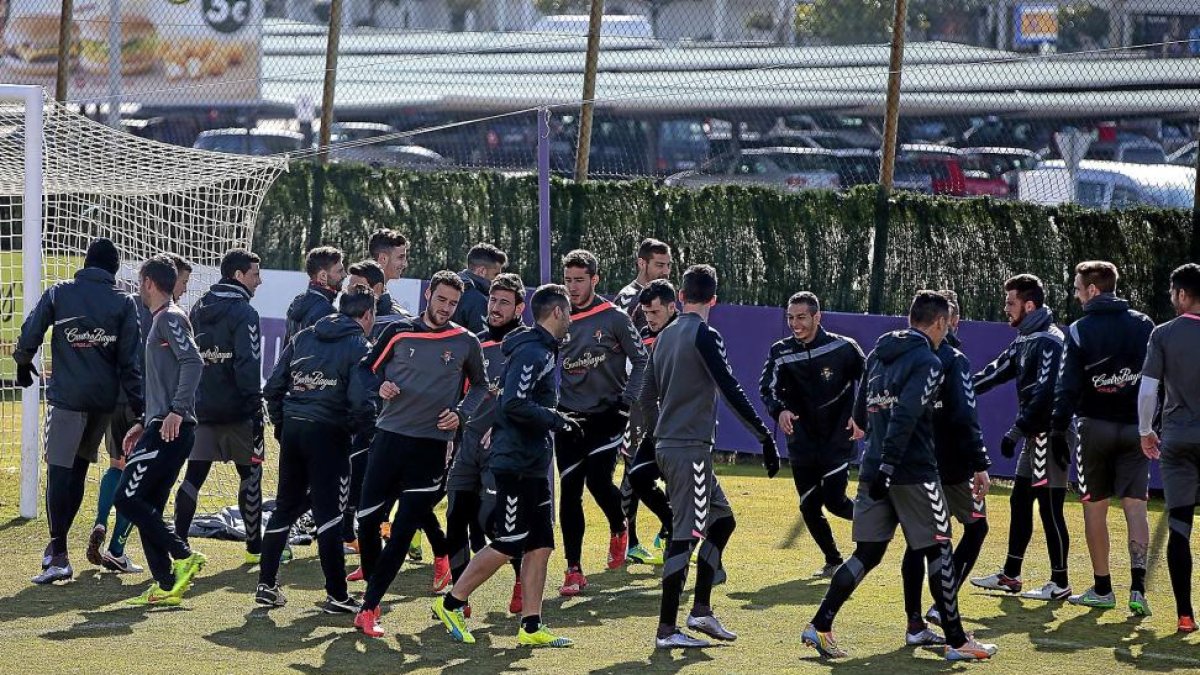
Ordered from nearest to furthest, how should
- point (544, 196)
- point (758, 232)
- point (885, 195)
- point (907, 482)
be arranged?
point (907, 482)
point (544, 196)
point (885, 195)
point (758, 232)

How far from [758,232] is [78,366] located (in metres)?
7.89

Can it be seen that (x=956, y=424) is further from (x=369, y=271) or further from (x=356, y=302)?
(x=369, y=271)

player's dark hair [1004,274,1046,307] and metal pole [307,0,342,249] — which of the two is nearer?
player's dark hair [1004,274,1046,307]

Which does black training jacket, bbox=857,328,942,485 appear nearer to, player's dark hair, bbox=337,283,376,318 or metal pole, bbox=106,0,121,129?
player's dark hair, bbox=337,283,376,318

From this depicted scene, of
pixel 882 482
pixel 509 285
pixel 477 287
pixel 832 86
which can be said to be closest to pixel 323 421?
pixel 509 285

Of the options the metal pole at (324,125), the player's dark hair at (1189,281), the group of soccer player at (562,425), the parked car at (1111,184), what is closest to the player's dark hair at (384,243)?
the group of soccer player at (562,425)

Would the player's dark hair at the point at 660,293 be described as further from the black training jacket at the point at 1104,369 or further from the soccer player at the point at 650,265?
the black training jacket at the point at 1104,369

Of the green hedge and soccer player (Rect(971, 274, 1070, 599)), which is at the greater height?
the green hedge

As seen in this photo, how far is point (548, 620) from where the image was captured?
9000mm

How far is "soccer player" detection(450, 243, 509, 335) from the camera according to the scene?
10312 mm

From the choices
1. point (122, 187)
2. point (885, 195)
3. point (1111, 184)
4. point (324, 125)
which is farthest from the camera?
point (324, 125)

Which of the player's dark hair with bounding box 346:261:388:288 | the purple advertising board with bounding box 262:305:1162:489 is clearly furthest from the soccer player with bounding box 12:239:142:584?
the purple advertising board with bounding box 262:305:1162:489

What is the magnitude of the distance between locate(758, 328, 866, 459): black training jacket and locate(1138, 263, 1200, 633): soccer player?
182cm

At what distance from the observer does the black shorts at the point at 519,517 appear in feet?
26.5
